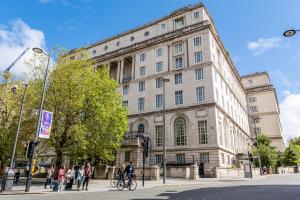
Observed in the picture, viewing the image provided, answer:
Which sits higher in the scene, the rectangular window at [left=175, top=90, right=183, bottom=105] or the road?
the rectangular window at [left=175, top=90, right=183, bottom=105]

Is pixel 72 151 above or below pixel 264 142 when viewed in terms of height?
below

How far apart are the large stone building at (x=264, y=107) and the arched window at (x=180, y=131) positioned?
44.9 metres

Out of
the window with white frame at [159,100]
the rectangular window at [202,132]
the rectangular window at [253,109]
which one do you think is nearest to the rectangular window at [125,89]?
the window with white frame at [159,100]

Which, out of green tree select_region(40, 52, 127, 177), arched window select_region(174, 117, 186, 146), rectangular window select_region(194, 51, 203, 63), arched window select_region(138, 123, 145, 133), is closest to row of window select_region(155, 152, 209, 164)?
arched window select_region(174, 117, 186, 146)

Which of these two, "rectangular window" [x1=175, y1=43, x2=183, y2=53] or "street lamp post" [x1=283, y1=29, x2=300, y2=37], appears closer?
"street lamp post" [x1=283, y1=29, x2=300, y2=37]

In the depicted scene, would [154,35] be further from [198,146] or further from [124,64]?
[198,146]

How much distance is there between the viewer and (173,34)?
48.0 metres

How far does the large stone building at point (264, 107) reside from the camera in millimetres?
76875

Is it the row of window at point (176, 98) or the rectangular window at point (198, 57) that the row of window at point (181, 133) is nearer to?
the row of window at point (176, 98)

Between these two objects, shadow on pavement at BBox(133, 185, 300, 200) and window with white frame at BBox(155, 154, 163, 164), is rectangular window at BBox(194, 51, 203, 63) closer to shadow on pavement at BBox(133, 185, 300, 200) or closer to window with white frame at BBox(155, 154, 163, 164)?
window with white frame at BBox(155, 154, 163, 164)

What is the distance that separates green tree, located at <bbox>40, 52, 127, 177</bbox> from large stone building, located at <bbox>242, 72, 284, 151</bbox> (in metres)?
64.9

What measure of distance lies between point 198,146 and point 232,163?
1061 cm

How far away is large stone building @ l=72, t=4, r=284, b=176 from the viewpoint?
39359 mm

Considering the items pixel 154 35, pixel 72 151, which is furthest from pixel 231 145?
pixel 72 151
